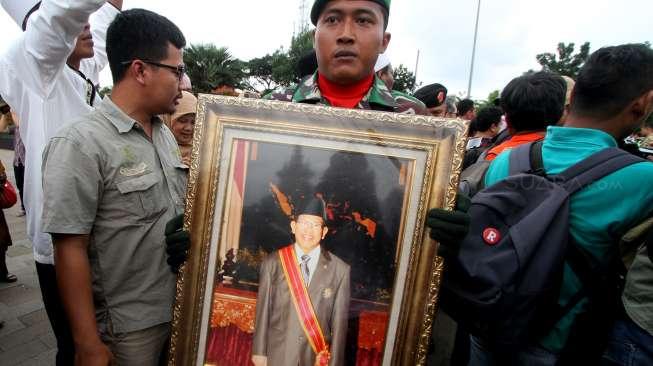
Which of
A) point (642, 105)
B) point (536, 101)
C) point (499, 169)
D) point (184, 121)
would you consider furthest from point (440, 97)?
point (184, 121)

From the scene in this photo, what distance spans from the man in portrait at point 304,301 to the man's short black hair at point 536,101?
1.77m

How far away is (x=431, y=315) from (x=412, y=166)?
0.44 meters

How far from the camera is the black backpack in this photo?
119 cm

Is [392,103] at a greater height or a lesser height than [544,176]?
greater

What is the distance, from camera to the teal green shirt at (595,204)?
1.27 m

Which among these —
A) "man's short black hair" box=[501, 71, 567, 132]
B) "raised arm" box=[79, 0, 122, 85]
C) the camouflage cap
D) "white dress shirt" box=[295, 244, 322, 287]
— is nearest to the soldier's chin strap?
the camouflage cap

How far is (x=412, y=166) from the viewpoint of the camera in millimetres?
1063

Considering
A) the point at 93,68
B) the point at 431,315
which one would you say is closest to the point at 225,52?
the point at 93,68

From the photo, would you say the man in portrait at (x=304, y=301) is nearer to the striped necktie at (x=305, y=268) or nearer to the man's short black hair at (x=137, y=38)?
the striped necktie at (x=305, y=268)

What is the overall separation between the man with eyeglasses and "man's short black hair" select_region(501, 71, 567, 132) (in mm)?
1993

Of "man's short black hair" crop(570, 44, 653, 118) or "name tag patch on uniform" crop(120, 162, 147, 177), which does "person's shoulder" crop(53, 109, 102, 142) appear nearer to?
"name tag patch on uniform" crop(120, 162, 147, 177)

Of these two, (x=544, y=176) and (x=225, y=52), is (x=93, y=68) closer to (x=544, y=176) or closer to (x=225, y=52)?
(x=544, y=176)

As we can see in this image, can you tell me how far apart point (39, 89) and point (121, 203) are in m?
1.00

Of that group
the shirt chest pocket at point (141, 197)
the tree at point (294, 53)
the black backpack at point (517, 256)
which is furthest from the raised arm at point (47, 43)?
the tree at point (294, 53)
